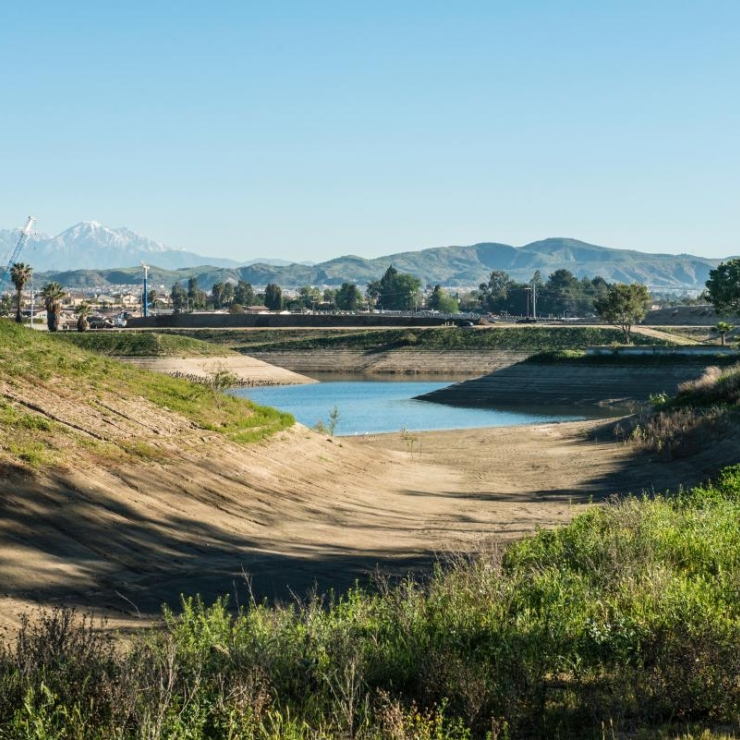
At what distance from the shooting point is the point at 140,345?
5039 inches

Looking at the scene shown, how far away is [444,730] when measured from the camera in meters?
10.6

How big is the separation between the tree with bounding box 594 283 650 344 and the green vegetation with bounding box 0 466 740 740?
122158mm

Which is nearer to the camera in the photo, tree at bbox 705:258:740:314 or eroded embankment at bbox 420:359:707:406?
eroded embankment at bbox 420:359:707:406

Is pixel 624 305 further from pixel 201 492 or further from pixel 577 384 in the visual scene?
pixel 201 492

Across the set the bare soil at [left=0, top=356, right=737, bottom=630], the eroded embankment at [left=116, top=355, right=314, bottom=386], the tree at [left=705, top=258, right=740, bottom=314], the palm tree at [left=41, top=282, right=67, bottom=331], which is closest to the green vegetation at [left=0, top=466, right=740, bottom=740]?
the bare soil at [left=0, top=356, right=737, bottom=630]

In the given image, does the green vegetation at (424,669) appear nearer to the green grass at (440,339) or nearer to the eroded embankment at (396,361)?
the eroded embankment at (396,361)

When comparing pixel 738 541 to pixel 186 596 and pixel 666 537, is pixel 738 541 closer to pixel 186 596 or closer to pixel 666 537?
pixel 666 537

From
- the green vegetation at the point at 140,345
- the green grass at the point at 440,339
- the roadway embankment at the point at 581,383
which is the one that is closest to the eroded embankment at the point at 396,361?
the green grass at the point at 440,339

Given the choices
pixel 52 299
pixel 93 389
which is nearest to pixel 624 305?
pixel 52 299

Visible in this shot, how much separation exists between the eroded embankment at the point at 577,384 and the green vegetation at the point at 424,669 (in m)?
77.1

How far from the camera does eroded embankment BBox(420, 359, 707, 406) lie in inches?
3748

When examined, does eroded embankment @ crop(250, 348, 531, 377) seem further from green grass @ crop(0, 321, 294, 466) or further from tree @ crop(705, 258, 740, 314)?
green grass @ crop(0, 321, 294, 466)

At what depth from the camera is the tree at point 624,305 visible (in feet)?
442

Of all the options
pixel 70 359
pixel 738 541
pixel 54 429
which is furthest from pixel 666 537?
pixel 70 359
